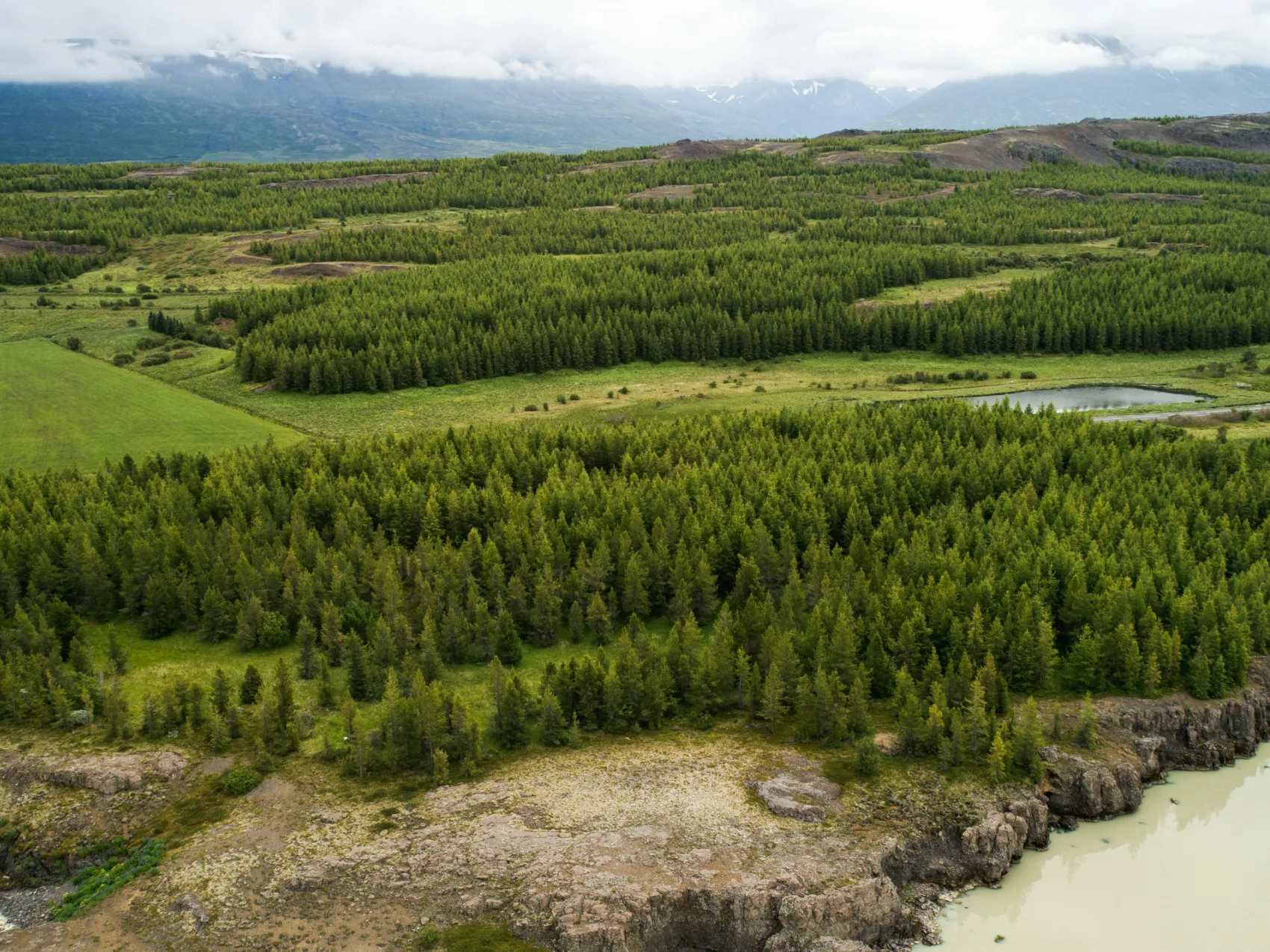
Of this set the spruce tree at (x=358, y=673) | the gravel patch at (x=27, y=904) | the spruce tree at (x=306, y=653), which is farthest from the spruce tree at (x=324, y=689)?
the gravel patch at (x=27, y=904)

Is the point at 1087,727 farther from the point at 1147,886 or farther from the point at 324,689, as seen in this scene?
the point at 324,689

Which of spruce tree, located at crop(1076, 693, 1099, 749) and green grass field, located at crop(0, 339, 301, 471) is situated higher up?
green grass field, located at crop(0, 339, 301, 471)

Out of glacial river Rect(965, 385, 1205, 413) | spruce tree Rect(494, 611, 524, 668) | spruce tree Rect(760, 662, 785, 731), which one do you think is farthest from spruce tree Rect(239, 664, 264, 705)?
glacial river Rect(965, 385, 1205, 413)

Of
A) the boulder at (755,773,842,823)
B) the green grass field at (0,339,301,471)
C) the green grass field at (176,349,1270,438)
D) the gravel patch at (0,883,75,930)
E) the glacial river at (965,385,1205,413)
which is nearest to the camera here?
the gravel patch at (0,883,75,930)

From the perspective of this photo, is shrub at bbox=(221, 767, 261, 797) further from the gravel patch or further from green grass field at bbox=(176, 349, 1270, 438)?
green grass field at bbox=(176, 349, 1270, 438)

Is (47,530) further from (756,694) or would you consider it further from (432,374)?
(432,374)

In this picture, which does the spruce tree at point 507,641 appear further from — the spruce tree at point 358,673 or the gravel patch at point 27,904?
the gravel patch at point 27,904

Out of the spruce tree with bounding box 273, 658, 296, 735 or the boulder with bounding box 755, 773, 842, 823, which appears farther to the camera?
the spruce tree with bounding box 273, 658, 296, 735
